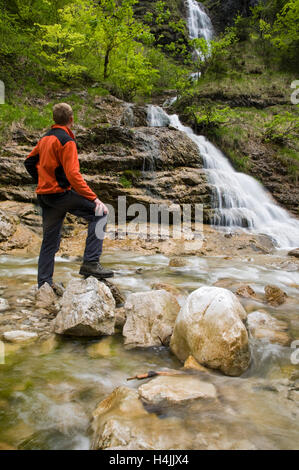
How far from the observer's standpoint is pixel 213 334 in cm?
222

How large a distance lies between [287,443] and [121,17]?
608 inches

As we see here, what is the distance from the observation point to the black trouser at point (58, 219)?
3.23 metres

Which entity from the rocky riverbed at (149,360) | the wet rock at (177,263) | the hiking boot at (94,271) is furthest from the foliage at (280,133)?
the hiking boot at (94,271)

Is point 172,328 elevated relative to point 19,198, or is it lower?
lower

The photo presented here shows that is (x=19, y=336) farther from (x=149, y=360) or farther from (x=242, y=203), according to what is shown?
(x=242, y=203)

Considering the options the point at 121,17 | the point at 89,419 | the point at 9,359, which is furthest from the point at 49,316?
the point at 121,17

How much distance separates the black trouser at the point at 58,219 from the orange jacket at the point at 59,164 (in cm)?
9

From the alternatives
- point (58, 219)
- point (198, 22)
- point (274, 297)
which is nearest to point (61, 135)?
point (58, 219)

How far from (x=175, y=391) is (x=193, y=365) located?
43cm

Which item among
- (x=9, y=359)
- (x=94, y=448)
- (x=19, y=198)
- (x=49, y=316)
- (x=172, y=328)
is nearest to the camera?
(x=94, y=448)

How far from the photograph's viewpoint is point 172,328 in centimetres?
267

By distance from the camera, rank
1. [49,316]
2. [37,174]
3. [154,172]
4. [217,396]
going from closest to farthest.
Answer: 1. [217,396]
2. [49,316]
3. [37,174]
4. [154,172]

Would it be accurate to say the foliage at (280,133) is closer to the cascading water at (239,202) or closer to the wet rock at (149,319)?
the cascading water at (239,202)

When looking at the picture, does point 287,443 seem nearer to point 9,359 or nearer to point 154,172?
point 9,359
